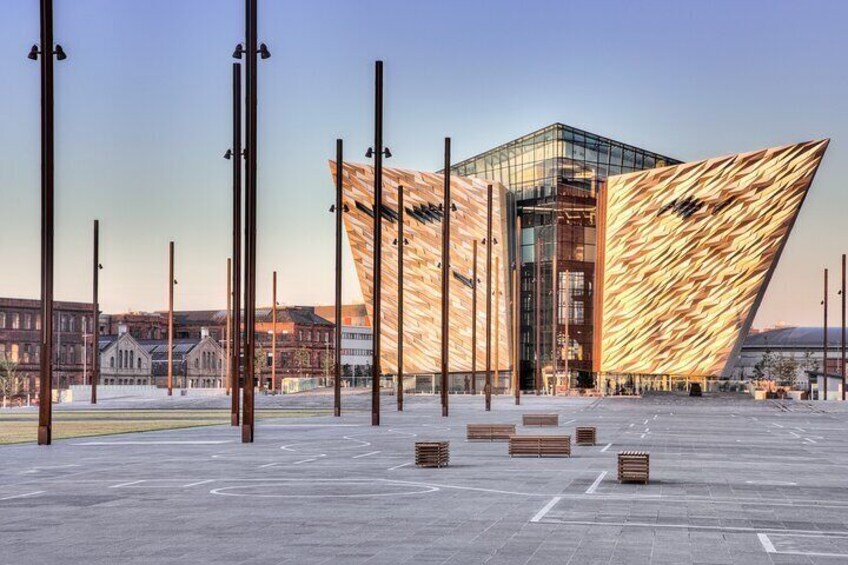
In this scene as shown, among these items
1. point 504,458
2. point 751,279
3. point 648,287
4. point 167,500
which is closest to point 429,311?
point 648,287

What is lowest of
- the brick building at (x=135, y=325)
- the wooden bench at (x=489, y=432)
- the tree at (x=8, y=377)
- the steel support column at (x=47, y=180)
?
the tree at (x=8, y=377)

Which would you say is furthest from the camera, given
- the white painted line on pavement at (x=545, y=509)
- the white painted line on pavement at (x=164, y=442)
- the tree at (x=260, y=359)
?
the tree at (x=260, y=359)

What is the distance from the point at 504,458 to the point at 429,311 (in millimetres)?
95243

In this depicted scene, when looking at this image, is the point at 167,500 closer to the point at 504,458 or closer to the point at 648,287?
the point at 504,458

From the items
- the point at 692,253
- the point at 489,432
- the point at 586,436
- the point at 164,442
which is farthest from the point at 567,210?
the point at 164,442

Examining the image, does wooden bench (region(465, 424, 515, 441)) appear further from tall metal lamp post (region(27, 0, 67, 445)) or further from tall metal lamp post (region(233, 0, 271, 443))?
tall metal lamp post (region(27, 0, 67, 445))

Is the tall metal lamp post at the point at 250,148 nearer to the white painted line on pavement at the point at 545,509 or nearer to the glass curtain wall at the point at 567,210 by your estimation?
the white painted line on pavement at the point at 545,509

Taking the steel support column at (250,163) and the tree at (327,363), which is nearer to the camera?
the steel support column at (250,163)

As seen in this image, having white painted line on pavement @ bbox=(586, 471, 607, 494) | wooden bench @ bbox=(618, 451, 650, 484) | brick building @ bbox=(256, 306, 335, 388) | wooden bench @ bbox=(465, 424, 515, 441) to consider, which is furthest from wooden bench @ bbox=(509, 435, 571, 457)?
brick building @ bbox=(256, 306, 335, 388)

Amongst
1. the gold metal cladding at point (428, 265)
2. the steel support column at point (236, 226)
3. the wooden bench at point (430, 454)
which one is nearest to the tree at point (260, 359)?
the gold metal cladding at point (428, 265)

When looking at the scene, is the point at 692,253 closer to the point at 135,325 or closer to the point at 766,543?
the point at 766,543

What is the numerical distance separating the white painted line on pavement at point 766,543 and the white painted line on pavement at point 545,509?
3261mm

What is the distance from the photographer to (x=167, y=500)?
835 inches

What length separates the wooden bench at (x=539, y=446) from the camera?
107ft
